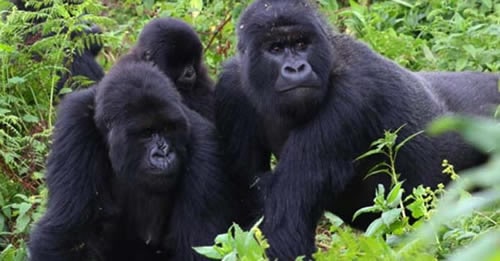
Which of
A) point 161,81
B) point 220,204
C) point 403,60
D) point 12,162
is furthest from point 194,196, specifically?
point 403,60

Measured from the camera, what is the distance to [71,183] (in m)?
3.35

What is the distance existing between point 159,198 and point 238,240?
47.8 inches

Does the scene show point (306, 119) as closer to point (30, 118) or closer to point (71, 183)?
point (71, 183)

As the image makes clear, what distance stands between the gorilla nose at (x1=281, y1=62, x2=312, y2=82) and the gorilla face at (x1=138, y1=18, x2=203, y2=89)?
116 centimetres

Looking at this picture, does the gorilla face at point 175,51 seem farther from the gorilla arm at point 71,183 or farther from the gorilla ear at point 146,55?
the gorilla arm at point 71,183

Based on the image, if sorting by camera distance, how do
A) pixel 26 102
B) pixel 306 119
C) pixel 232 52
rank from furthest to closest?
pixel 232 52, pixel 26 102, pixel 306 119

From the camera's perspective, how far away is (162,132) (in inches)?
128

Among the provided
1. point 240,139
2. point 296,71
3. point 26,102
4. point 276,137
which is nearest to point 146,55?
point 26,102

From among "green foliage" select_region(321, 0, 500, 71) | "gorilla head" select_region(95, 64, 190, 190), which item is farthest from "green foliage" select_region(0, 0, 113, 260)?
"green foliage" select_region(321, 0, 500, 71)

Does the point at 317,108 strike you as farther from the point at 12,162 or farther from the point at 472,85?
the point at 12,162

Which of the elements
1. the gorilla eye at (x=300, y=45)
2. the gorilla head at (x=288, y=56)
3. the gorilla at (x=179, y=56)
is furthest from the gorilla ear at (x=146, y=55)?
the gorilla eye at (x=300, y=45)

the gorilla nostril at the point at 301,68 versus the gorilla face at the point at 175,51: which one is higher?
the gorilla nostril at the point at 301,68

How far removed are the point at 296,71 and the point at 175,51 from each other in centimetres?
132

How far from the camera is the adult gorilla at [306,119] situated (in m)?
3.23
